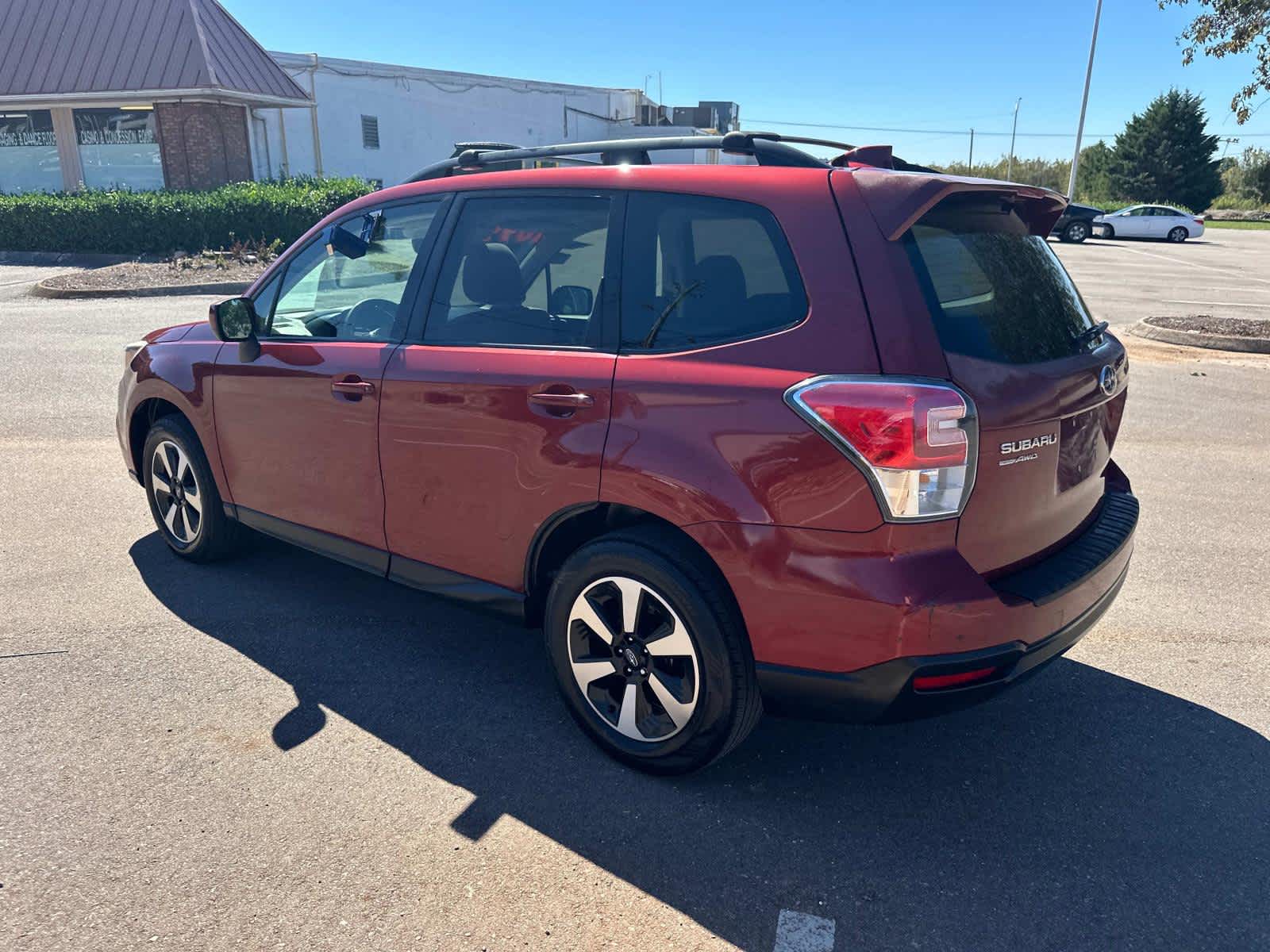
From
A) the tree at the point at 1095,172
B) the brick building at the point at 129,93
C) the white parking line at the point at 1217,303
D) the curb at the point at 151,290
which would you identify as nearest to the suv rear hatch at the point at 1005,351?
the curb at the point at 151,290

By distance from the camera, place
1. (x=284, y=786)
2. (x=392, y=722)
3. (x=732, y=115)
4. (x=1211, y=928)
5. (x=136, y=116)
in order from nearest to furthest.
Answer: (x=1211, y=928), (x=284, y=786), (x=392, y=722), (x=136, y=116), (x=732, y=115)

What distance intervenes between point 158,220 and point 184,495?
1799 cm

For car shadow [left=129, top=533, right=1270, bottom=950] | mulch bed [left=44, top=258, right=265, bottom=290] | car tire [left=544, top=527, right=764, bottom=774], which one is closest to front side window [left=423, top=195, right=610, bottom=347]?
car tire [left=544, top=527, right=764, bottom=774]

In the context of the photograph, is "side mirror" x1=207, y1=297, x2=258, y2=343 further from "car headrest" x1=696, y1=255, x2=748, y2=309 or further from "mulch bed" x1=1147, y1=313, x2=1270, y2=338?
"mulch bed" x1=1147, y1=313, x2=1270, y2=338

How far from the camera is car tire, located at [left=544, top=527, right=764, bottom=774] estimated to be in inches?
111

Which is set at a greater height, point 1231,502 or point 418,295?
point 418,295

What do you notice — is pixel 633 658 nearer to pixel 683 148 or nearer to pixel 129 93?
pixel 683 148

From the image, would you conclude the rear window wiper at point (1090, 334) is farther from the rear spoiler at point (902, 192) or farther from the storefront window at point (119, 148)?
the storefront window at point (119, 148)

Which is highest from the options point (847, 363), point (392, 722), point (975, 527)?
point (847, 363)

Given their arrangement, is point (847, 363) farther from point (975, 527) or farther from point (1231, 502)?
point (1231, 502)

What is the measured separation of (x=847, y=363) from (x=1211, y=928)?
173 cm

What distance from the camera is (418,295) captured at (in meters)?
3.64

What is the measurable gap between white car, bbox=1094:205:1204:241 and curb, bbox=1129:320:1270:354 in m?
24.6

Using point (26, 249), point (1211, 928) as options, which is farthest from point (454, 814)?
point (26, 249)
